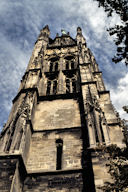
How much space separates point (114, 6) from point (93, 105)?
593 centimetres

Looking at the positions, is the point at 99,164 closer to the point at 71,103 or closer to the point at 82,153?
the point at 82,153

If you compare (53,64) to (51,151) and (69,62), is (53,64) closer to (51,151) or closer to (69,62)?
(69,62)

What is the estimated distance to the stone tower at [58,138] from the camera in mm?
8227

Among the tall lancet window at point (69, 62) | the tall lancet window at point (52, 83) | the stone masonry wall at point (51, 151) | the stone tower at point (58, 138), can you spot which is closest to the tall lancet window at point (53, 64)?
the tall lancet window at point (69, 62)

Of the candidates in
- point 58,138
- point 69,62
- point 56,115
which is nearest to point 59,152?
point 58,138

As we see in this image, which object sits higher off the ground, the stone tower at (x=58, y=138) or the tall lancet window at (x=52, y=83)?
the tall lancet window at (x=52, y=83)

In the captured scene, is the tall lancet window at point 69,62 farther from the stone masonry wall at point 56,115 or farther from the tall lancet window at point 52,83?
the stone masonry wall at point 56,115

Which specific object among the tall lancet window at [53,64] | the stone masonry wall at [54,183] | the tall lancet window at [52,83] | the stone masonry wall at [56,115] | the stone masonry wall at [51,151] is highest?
A: the tall lancet window at [53,64]

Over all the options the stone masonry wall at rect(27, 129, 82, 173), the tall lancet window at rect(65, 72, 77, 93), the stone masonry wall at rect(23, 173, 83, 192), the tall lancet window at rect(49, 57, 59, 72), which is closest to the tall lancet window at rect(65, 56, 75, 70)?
the tall lancet window at rect(49, 57, 59, 72)

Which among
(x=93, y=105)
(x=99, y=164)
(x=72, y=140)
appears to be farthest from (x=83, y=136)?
(x=99, y=164)

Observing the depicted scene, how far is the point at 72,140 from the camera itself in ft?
35.0

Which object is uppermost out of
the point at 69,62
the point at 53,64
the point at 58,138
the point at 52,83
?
the point at 69,62

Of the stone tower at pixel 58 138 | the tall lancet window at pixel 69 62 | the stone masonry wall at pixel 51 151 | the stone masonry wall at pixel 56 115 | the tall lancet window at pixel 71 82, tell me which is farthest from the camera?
the tall lancet window at pixel 69 62

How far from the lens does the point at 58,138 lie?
35.9ft
